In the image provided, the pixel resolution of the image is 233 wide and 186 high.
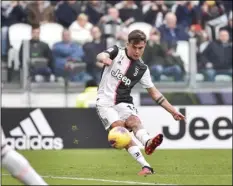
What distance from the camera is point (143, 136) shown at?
43.4 ft

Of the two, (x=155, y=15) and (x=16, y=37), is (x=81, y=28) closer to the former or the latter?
(x=16, y=37)

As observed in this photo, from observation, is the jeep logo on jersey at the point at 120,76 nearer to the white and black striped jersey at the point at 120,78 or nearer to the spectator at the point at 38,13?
the white and black striped jersey at the point at 120,78

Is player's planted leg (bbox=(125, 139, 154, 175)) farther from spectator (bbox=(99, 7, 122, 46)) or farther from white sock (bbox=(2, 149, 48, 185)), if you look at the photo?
spectator (bbox=(99, 7, 122, 46))

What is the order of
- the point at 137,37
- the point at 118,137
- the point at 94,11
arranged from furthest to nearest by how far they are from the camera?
the point at 94,11 → the point at 137,37 → the point at 118,137

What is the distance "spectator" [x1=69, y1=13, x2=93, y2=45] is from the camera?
22969mm

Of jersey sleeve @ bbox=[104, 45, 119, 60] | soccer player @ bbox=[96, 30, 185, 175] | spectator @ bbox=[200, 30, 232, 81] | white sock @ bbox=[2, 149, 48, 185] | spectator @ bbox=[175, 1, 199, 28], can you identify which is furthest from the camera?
spectator @ bbox=[175, 1, 199, 28]

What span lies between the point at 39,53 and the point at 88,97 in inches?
66.1

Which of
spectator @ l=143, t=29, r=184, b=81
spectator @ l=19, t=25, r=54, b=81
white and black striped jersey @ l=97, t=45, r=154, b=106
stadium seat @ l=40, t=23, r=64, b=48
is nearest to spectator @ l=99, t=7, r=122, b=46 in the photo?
spectator @ l=143, t=29, r=184, b=81

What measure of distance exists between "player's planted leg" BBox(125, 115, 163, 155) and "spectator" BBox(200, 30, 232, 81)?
8.45m

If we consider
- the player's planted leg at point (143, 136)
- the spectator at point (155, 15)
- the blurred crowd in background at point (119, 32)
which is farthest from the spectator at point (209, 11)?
the player's planted leg at point (143, 136)

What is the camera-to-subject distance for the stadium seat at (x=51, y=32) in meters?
22.8

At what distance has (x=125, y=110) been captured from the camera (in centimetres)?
1391

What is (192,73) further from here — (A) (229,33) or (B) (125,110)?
(B) (125,110)

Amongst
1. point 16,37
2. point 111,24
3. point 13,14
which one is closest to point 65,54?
point 16,37
